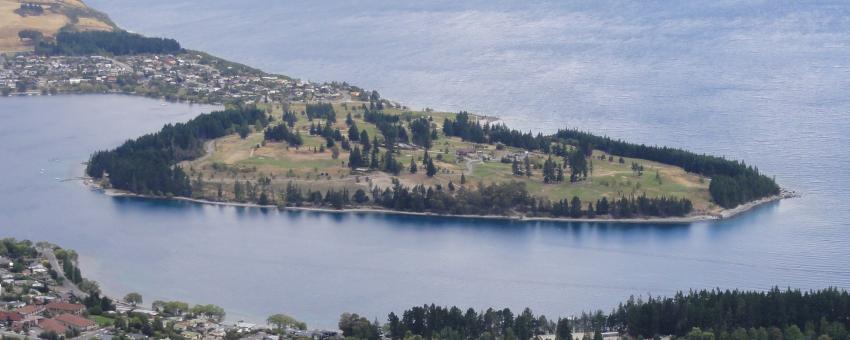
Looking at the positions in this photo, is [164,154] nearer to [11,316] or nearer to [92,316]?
[92,316]

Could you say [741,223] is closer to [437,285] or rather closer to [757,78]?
[437,285]

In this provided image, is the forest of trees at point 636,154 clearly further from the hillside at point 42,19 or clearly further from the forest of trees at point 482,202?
the hillside at point 42,19

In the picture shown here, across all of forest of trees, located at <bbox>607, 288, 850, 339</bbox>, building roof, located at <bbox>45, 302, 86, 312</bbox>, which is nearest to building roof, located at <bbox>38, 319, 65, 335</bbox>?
building roof, located at <bbox>45, 302, 86, 312</bbox>

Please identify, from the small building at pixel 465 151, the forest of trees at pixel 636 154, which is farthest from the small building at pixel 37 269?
the forest of trees at pixel 636 154

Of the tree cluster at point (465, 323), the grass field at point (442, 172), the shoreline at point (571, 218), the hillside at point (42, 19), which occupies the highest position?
the hillside at point (42, 19)

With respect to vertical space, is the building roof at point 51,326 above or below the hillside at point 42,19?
below

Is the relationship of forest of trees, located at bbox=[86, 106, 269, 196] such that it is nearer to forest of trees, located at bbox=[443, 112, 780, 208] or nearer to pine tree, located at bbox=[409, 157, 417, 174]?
pine tree, located at bbox=[409, 157, 417, 174]

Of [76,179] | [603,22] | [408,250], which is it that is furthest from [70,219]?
[603,22]
